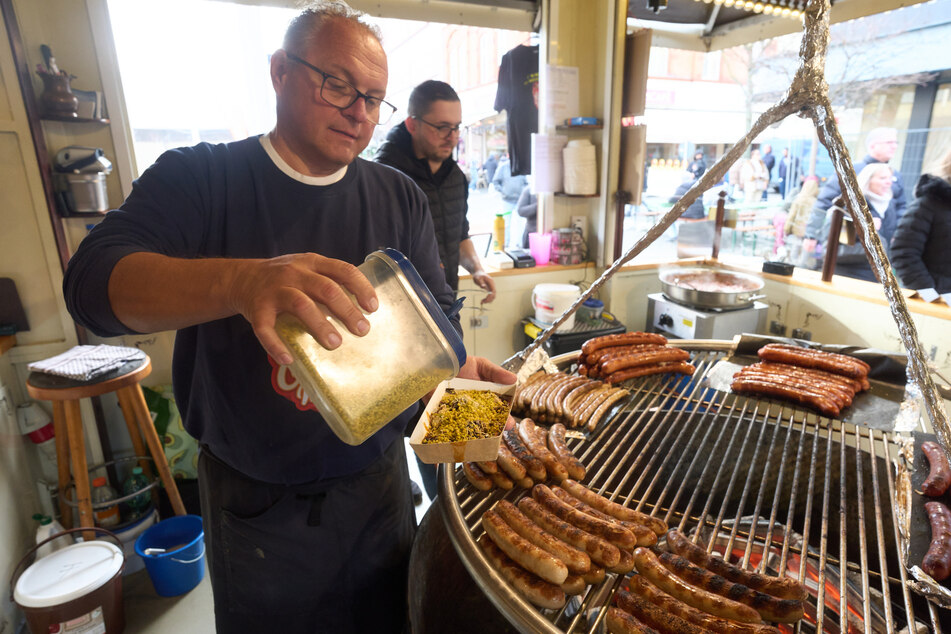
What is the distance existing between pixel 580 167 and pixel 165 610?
4186 mm

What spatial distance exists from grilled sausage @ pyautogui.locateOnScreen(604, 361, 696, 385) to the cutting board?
11.1 feet

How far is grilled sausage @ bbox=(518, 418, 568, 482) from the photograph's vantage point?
4.58 ft

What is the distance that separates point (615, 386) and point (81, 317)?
5.52ft

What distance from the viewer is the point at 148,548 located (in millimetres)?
2682

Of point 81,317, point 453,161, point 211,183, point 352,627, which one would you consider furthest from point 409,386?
point 453,161

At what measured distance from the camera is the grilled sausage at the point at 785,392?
168 centimetres

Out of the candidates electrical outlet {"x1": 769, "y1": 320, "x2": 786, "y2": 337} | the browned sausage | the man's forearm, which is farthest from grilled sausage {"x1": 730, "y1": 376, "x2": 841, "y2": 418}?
electrical outlet {"x1": 769, "y1": 320, "x2": 786, "y2": 337}

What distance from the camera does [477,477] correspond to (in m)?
1.40

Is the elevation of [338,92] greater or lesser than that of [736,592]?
greater

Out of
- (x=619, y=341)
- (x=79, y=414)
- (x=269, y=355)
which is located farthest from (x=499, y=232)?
(x=269, y=355)

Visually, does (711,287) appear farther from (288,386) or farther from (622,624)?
(288,386)

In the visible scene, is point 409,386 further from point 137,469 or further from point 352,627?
point 137,469

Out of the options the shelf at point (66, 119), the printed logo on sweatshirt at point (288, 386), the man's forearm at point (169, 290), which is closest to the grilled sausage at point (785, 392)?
the printed logo on sweatshirt at point (288, 386)

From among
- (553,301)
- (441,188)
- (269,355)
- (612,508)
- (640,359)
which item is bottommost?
(553,301)
